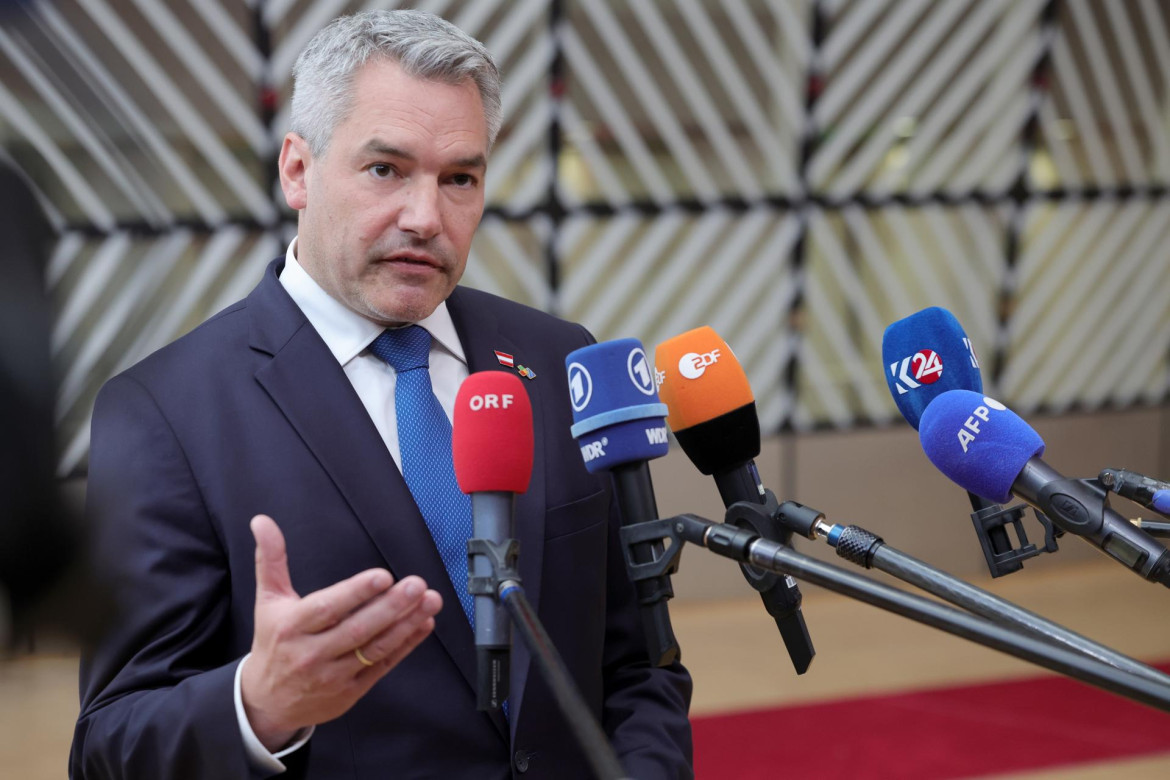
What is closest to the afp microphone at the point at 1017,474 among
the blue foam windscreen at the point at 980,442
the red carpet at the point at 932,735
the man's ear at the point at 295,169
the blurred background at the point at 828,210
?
the blue foam windscreen at the point at 980,442

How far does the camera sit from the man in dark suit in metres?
1.15

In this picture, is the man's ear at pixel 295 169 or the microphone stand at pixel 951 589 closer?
the microphone stand at pixel 951 589

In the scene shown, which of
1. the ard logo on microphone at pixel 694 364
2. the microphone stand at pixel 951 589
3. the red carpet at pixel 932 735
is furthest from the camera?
the red carpet at pixel 932 735

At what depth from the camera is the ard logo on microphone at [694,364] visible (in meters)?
1.10

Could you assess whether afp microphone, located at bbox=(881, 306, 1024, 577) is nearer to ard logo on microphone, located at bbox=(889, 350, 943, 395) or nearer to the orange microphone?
ard logo on microphone, located at bbox=(889, 350, 943, 395)

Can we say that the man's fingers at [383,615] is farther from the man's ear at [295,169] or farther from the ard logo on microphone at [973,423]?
the man's ear at [295,169]

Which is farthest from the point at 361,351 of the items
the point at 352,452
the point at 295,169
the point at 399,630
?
the point at 399,630

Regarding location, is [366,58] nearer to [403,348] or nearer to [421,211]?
[421,211]

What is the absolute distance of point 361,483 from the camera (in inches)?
49.6

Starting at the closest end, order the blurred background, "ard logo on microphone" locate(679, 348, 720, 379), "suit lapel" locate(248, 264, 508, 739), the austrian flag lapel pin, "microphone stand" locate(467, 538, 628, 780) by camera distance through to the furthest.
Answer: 1. "microphone stand" locate(467, 538, 628, 780)
2. "ard logo on microphone" locate(679, 348, 720, 379)
3. "suit lapel" locate(248, 264, 508, 739)
4. the austrian flag lapel pin
5. the blurred background

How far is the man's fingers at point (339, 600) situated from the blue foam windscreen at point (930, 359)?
606mm

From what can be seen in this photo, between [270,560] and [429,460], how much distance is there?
43 cm

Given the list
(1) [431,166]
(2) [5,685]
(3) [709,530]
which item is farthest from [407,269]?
(2) [5,685]

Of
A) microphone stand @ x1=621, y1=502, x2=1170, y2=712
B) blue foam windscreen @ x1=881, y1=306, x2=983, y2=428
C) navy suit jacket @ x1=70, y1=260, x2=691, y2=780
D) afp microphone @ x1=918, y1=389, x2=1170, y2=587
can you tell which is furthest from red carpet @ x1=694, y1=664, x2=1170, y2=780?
microphone stand @ x1=621, y1=502, x2=1170, y2=712
